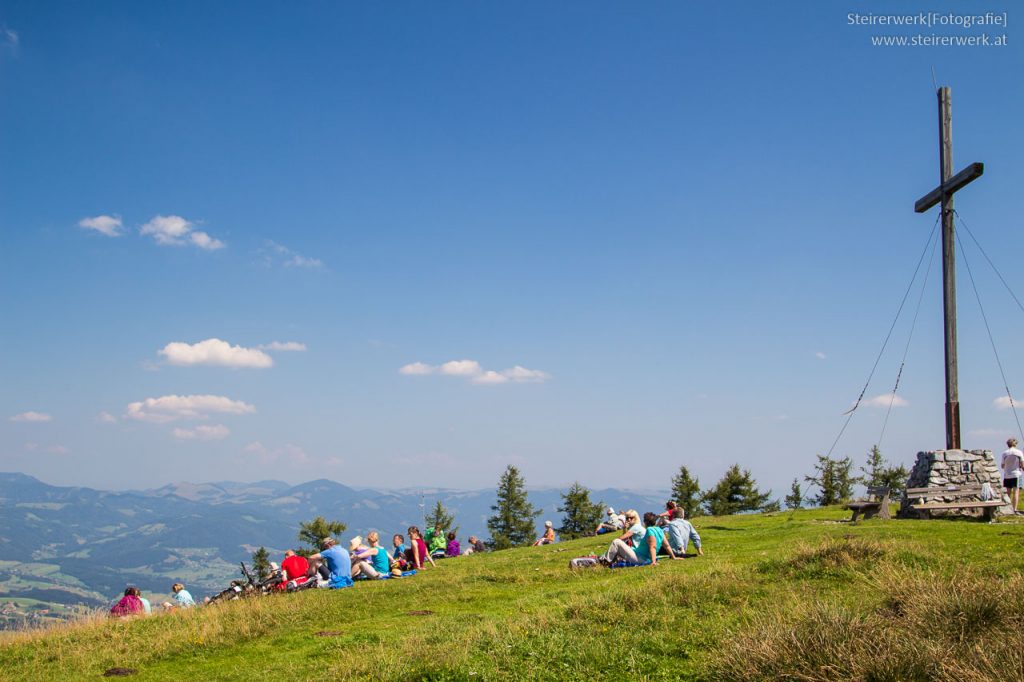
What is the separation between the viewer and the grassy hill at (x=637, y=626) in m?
6.68

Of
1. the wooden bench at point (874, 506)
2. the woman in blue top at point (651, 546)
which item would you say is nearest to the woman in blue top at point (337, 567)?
the woman in blue top at point (651, 546)

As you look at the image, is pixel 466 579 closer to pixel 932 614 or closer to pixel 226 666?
pixel 226 666

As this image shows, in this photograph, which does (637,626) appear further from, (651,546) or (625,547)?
(651,546)

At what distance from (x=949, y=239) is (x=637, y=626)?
17583 millimetres

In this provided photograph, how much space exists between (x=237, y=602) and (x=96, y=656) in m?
4.08

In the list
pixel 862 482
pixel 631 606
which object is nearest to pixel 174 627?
pixel 631 606

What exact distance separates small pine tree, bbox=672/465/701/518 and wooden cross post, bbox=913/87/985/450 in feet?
142

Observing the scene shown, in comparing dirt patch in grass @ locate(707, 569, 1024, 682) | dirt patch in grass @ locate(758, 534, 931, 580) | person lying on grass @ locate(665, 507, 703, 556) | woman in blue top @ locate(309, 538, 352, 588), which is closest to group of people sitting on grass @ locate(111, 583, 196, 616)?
woman in blue top @ locate(309, 538, 352, 588)

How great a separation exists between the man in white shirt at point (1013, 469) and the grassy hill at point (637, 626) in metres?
4.24

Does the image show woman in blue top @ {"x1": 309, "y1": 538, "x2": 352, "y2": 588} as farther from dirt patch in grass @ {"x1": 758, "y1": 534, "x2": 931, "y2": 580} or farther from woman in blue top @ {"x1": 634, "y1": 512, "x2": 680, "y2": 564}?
dirt patch in grass @ {"x1": 758, "y1": 534, "x2": 931, "y2": 580}

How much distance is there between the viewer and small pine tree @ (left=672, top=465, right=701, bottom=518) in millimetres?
62581

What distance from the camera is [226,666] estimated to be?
1001cm

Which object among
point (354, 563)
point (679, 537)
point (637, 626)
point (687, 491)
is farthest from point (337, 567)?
point (687, 491)

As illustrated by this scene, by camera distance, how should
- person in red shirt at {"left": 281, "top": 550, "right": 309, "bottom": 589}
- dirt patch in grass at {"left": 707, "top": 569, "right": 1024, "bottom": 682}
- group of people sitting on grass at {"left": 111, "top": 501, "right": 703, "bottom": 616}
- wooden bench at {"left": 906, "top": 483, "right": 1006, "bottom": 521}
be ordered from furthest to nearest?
1. wooden bench at {"left": 906, "top": 483, "right": 1006, "bottom": 521}
2. person in red shirt at {"left": 281, "top": 550, "right": 309, "bottom": 589}
3. group of people sitting on grass at {"left": 111, "top": 501, "right": 703, "bottom": 616}
4. dirt patch in grass at {"left": 707, "top": 569, "right": 1024, "bottom": 682}
